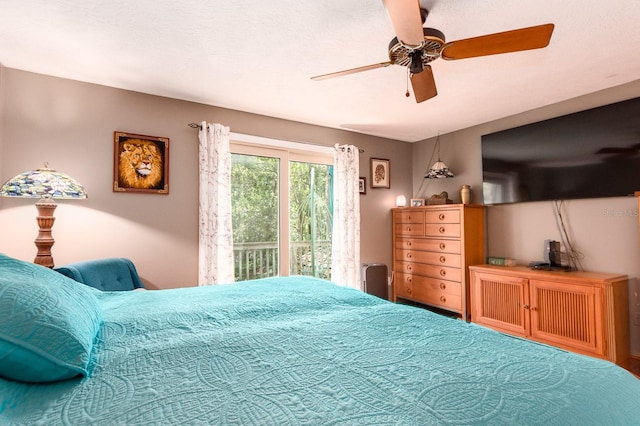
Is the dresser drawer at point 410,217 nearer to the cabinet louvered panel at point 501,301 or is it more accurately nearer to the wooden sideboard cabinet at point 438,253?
the wooden sideboard cabinet at point 438,253

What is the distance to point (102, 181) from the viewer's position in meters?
2.89

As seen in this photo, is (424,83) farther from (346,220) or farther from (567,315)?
(567,315)

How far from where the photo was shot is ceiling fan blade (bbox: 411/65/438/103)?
2113mm

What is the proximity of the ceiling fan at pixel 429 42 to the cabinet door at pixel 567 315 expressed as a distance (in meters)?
2.20

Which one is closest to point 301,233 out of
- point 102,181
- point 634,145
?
point 102,181

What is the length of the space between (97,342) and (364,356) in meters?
0.90

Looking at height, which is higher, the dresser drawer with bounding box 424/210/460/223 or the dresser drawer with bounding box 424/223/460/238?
the dresser drawer with bounding box 424/210/460/223

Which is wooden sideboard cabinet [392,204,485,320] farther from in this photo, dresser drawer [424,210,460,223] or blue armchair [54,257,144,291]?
blue armchair [54,257,144,291]

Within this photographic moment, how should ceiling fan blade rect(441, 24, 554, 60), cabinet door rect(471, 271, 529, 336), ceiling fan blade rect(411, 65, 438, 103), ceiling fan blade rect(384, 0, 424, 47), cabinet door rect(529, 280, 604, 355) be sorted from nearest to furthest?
ceiling fan blade rect(384, 0, 424, 47) < ceiling fan blade rect(441, 24, 554, 60) < ceiling fan blade rect(411, 65, 438, 103) < cabinet door rect(529, 280, 604, 355) < cabinet door rect(471, 271, 529, 336)

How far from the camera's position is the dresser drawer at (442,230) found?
12.8 feet

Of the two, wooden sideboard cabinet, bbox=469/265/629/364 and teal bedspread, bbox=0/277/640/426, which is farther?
wooden sideboard cabinet, bbox=469/265/629/364

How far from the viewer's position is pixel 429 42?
1.80m

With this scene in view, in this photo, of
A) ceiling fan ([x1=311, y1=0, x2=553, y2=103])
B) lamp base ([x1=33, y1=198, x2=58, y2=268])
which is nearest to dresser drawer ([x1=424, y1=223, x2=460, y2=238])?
ceiling fan ([x1=311, y1=0, x2=553, y2=103])

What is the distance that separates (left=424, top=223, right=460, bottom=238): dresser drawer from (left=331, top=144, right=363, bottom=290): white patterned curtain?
909mm
